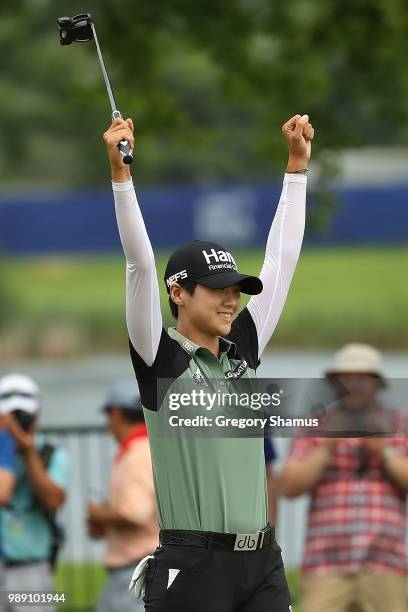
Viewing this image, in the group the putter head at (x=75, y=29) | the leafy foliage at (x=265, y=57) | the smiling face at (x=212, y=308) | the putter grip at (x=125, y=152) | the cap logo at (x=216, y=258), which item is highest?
the leafy foliage at (x=265, y=57)

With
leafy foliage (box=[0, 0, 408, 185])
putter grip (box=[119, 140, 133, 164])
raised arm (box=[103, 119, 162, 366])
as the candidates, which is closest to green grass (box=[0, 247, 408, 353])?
leafy foliage (box=[0, 0, 408, 185])

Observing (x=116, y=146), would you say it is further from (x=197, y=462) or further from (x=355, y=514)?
(x=355, y=514)

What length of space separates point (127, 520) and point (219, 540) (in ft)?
7.83

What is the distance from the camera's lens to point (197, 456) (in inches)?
178

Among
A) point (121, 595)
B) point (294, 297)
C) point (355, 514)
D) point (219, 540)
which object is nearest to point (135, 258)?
point (219, 540)

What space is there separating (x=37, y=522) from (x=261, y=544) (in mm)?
2908

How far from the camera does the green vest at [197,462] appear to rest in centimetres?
449

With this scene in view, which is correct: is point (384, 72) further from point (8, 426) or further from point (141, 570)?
point (141, 570)

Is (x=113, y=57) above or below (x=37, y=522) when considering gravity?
above

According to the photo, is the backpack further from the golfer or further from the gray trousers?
the golfer

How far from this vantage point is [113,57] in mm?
10062

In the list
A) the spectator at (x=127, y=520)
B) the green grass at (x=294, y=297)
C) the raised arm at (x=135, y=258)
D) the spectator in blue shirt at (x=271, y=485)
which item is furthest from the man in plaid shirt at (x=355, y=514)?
the green grass at (x=294, y=297)

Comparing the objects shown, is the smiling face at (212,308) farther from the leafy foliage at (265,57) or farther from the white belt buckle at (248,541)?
the leafy foliage at (265,57)

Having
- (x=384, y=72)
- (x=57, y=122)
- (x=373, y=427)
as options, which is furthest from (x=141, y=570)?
(x=57, y=122)
